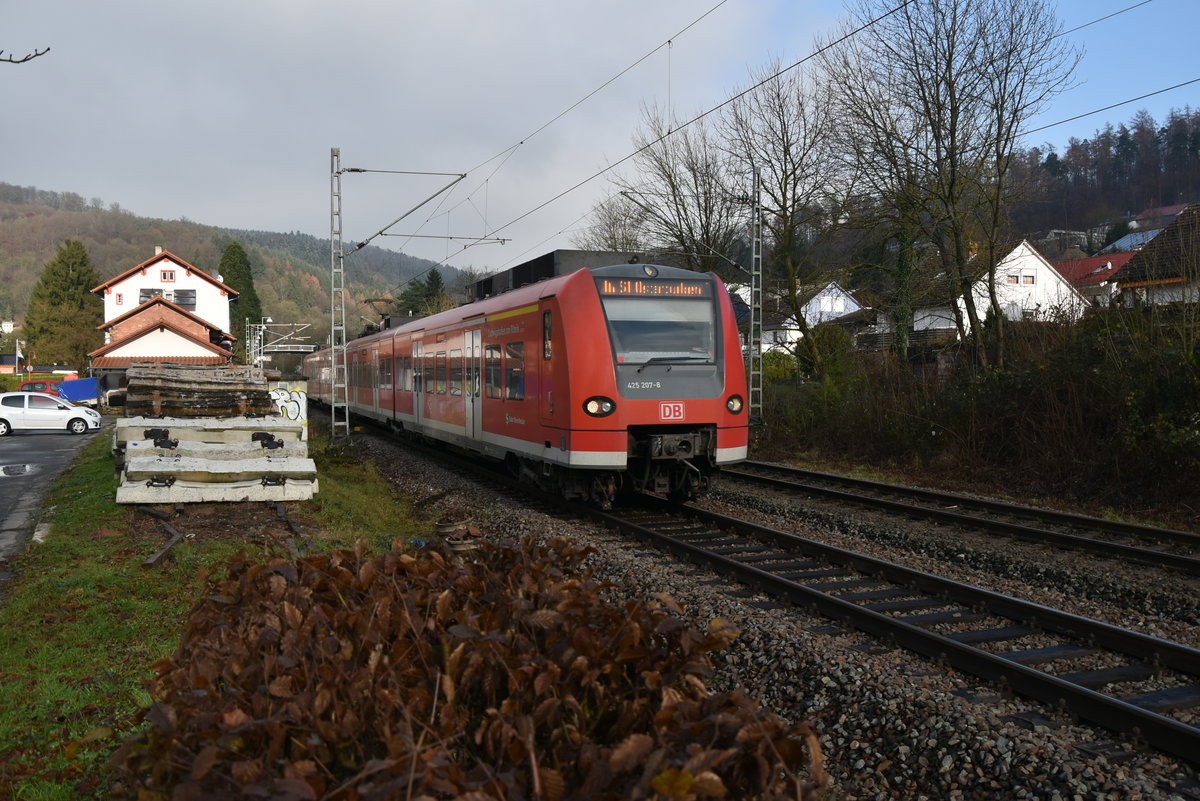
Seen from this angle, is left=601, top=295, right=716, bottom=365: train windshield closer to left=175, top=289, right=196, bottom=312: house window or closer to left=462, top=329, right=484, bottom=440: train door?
left=462, top=329, right=484, bottom=440: train door

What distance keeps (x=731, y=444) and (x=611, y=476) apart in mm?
1550

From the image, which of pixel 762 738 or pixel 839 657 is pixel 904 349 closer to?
pixel 839 657

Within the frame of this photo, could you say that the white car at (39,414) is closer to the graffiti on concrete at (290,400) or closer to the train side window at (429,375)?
the graffiti on concrete at (290,400)

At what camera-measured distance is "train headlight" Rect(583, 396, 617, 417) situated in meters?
10.3

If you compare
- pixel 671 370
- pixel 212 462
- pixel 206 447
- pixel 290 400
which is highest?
pixel 671 370

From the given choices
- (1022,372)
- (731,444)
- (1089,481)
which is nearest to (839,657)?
(731,444)

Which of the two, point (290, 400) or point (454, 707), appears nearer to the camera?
point (454, 707)

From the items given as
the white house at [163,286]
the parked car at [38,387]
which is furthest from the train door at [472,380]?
the white house at [163,286]

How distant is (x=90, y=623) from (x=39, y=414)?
2905 centimetres

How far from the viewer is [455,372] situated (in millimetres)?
15562

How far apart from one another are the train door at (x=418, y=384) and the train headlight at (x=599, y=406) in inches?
341

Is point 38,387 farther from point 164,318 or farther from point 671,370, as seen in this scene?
point 671,370

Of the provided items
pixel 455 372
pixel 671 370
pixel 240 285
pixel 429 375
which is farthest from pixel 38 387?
pixel 240 285

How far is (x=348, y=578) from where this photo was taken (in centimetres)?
352
